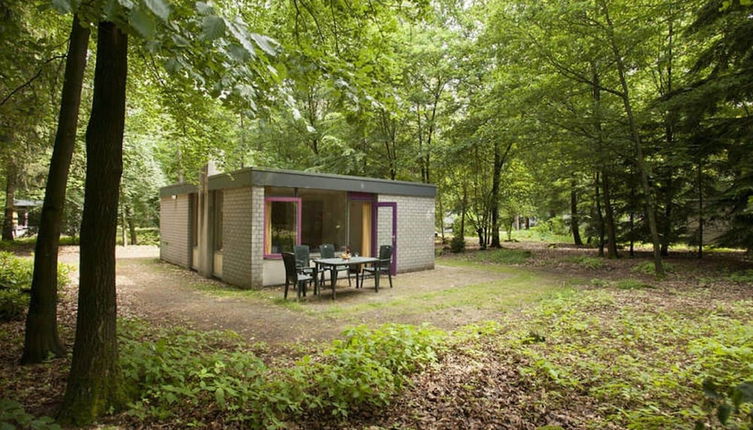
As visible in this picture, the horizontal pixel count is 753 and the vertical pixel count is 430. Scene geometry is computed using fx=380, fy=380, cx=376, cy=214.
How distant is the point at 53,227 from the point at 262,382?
266cm

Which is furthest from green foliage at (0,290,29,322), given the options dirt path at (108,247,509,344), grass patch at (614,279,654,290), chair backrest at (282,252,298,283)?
grass patch at (614,279,654,290)

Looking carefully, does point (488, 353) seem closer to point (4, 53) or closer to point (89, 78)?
point (4, 53)

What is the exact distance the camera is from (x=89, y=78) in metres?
6.16

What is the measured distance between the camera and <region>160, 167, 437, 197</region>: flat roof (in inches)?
343

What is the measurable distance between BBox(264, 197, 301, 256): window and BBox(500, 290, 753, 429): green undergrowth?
5.90 m

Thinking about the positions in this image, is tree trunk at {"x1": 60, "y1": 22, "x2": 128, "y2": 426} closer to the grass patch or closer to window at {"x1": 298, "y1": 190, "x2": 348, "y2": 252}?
window at {"x1": 298, "y1": 190, "x2": 348, "y2": 252}

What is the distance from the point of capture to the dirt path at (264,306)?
562 cm

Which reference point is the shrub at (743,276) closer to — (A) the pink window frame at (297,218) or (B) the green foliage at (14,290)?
(A) the pink window frame at (297,218)

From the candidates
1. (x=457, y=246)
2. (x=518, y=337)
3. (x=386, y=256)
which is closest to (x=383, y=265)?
(x=386, y=256)

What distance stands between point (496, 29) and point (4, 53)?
1014 centimetres

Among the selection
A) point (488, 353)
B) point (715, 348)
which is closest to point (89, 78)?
point (488, 353)

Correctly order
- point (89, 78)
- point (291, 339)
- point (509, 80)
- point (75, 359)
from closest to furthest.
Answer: point (75, 359)
point (291, 339)
point (89, 78)
point (509, 80)

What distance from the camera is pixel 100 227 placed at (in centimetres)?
267

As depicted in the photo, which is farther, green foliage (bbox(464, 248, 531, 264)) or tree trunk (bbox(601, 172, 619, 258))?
green foliage (bbox(464, 248, 531, 264))
